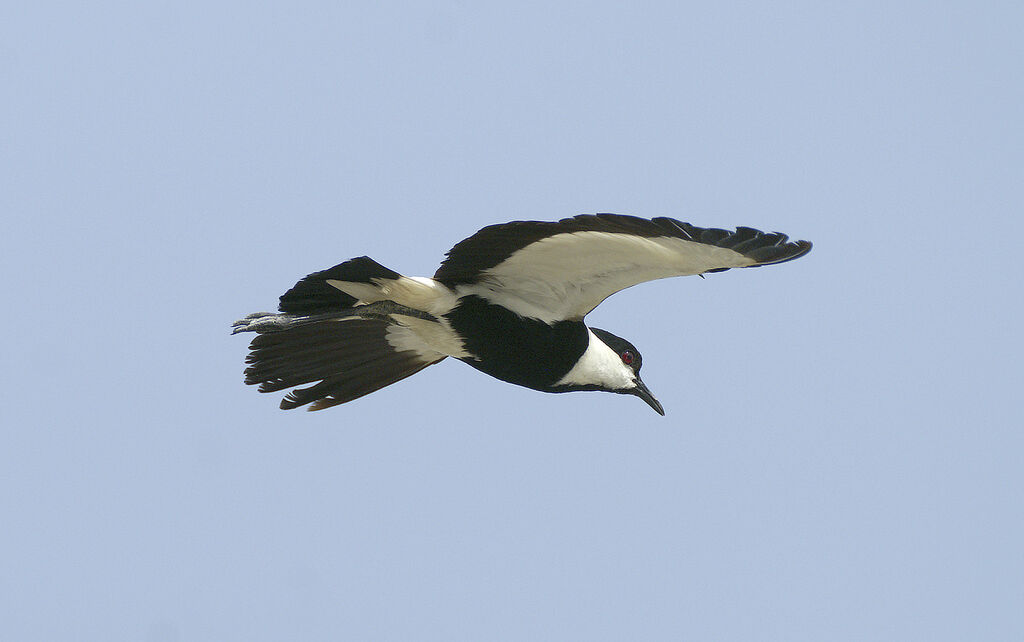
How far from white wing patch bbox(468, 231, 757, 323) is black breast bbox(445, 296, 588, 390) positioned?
6 cm

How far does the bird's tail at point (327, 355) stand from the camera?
6602 mm

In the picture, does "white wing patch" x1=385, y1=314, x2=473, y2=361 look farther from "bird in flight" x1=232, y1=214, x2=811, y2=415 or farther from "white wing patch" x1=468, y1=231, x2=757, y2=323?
"white wing patch" x1=468, y1=231, x2=757, y2=323

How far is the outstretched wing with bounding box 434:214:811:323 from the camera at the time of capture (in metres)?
5.19

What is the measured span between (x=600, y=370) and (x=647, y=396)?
0.49m

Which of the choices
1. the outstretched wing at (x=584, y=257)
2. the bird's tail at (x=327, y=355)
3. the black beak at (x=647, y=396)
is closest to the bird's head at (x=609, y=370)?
the black beak at (x=647, y=396)

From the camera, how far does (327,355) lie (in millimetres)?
7020

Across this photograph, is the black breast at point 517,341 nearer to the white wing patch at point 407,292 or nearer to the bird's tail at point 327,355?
the white wing patch at point 407,292

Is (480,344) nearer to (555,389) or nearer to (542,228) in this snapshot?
(555,389)

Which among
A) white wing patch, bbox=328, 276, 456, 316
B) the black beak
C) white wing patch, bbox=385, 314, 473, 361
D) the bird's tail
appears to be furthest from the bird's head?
the bird's tail

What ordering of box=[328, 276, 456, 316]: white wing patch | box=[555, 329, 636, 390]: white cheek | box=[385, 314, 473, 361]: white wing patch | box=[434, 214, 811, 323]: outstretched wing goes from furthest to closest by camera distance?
box=[555, 329, 636, 390]: white cheek → box=[385, 314, 473, 361]: white wing patch → box=[328, 276, 456, 316]: white wing patch → box=[434, 214, 811, 323]: outstretched wing

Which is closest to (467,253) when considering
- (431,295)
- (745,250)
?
(431,295)

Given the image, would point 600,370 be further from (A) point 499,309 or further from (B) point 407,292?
(B) point 407,292

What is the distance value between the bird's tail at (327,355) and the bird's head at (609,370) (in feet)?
3.03

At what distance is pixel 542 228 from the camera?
5410 millimetres
